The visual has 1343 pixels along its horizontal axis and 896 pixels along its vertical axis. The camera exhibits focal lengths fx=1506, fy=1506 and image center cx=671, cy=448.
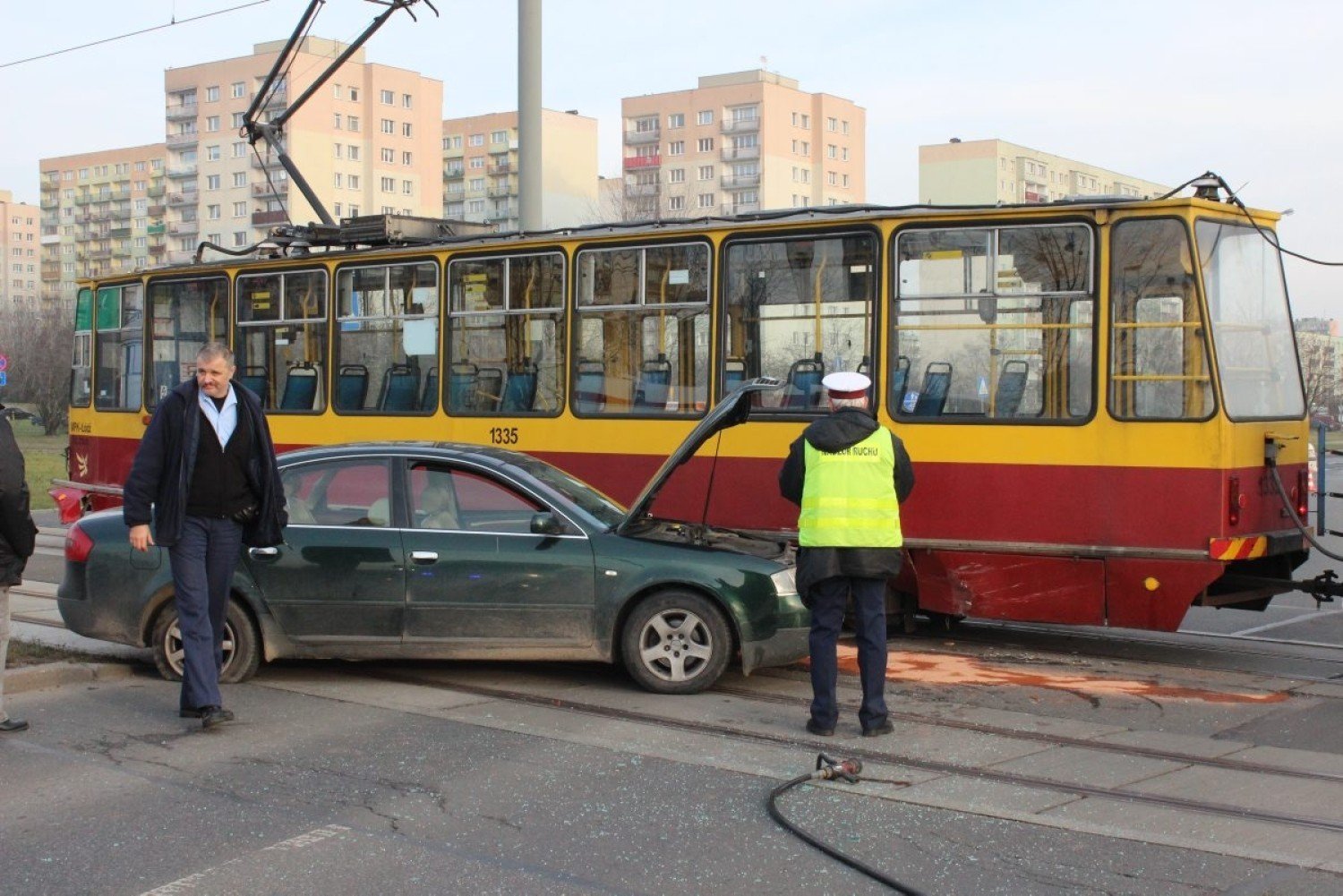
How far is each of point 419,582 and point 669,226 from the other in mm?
3991

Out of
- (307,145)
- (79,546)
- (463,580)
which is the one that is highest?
(307,145)

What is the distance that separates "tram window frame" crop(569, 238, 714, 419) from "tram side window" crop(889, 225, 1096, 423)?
1.54 metres

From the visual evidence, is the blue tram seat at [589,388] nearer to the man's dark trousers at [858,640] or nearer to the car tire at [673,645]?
the car tire at [673,645]

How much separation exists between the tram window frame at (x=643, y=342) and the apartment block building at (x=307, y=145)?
89253mm

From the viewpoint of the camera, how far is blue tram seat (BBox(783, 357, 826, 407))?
10602 mm

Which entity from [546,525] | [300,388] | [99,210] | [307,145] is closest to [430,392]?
[300,388]

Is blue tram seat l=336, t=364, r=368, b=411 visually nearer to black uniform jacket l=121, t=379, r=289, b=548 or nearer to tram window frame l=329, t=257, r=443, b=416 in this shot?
tram window frame l=329, t=257, r=443, b=416

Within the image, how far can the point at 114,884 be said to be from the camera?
5.04 m

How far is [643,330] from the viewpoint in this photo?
11.3 m

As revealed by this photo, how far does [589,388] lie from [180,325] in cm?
531

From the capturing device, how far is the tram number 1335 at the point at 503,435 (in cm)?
1208

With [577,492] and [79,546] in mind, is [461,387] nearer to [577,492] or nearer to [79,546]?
[577,492]

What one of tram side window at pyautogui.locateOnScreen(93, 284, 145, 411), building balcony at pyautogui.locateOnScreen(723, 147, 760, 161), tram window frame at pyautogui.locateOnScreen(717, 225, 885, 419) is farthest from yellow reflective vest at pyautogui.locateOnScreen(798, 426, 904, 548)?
building balcony at pyautogui.locateOnScreen(723, 147, 760, 161)

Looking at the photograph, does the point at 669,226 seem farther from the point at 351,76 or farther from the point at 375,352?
the point at 351,76
